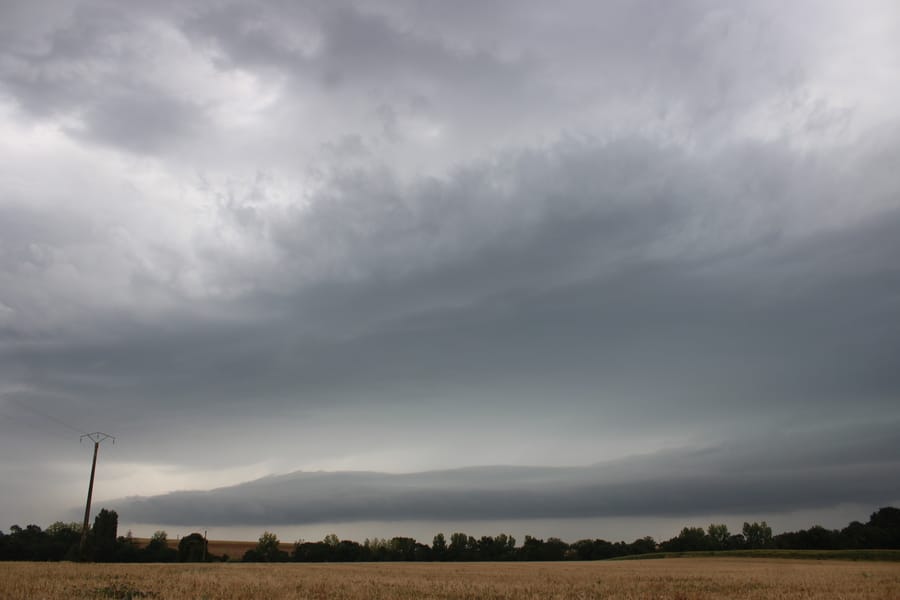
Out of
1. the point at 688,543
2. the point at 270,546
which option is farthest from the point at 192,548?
the point at 688,543

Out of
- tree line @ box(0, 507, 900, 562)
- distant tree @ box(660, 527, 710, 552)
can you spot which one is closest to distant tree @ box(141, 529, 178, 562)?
tree line @ box(0, 507, 900, 562)

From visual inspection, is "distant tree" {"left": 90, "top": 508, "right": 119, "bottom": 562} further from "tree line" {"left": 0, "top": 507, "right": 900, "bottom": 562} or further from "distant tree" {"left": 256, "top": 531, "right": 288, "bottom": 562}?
"distant tree" {"left": 256, "top": 531, "right": 288, "bottom": 562}

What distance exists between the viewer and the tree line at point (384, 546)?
132m

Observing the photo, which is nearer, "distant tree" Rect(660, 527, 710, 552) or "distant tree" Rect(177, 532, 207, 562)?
"distant tree" Rect(177, 532, 207, 562)

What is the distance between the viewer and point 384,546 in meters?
192

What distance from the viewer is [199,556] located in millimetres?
133500

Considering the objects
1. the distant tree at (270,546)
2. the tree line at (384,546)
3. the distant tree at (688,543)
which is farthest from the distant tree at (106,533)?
the distant tree at (688,543)

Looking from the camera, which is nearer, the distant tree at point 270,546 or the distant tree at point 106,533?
the distant tree at point 106,533

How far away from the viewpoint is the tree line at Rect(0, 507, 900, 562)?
433ft

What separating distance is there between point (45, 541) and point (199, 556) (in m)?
33.1

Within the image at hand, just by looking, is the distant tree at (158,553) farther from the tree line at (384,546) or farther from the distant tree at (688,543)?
the distant tree at (688,543)

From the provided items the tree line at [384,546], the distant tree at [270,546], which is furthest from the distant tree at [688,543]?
the distant tree at [270,546]

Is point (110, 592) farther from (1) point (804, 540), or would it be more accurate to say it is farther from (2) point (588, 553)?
(2) point (588, 553)

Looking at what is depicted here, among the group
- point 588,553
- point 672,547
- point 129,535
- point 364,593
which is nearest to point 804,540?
point 672,547
